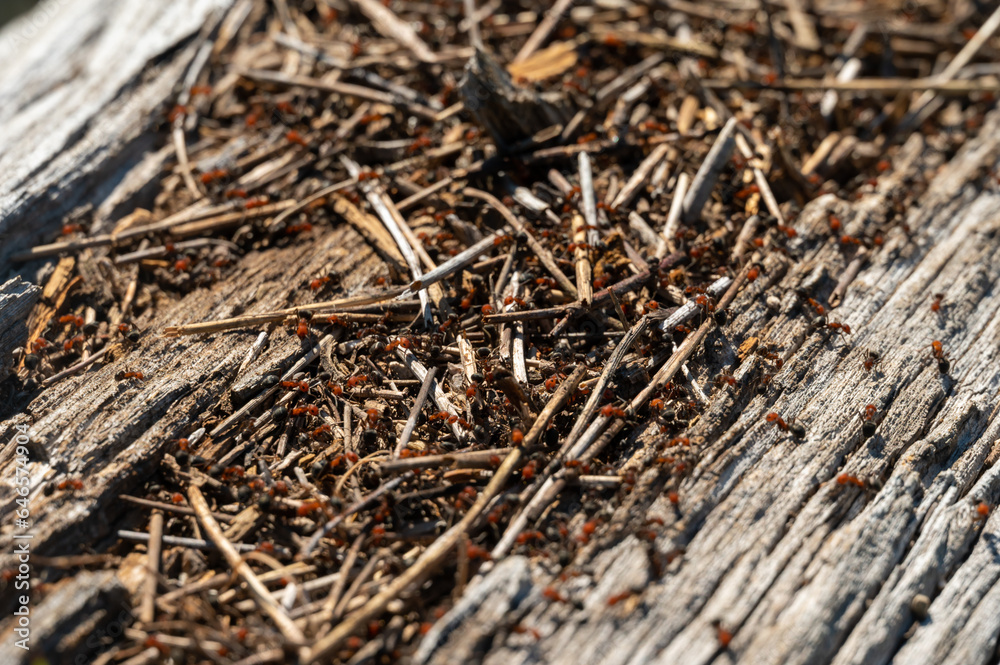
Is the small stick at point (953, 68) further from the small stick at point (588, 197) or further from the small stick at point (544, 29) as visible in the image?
the small stick at point (544, 29)

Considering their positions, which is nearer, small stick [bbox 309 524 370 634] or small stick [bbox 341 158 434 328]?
small stick [bbox 309 524 370 634]

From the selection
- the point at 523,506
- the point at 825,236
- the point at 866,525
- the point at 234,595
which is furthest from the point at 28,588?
the point at 825,236

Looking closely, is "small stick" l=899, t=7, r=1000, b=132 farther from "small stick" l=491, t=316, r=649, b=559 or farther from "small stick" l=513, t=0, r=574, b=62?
"small stick" l=491, t=316, r=649, b=559

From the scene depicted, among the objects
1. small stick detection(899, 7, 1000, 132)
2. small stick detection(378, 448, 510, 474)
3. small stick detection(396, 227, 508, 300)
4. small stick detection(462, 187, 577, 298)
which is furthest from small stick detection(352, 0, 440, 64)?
small stick detection(899, 7, 1000, 132)

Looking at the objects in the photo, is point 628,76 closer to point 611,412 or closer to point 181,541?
point 611,412

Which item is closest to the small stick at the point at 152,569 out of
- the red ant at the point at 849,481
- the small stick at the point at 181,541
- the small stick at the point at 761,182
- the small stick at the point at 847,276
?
the small stick at the point at 181,541

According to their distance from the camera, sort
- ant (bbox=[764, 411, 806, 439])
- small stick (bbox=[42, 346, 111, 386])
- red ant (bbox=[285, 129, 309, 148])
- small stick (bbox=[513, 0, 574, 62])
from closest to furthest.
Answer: ant (bbox=[764, 411, 806, 439])
small stick (bbox=[42, 346, 111, 386])
red ant (bbox=[285, 129, 309, 148])
small stick (bbox=[513, 0, 574, 62])

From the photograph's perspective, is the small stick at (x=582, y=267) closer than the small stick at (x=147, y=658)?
No
